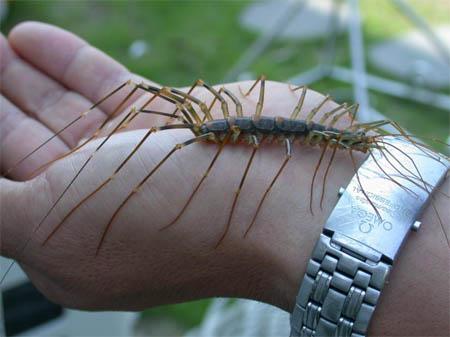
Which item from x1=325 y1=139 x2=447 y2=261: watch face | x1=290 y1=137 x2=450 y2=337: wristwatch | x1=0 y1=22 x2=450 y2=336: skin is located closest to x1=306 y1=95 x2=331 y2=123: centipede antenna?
x1=0 y1=22 x2=450 y2=336: skin

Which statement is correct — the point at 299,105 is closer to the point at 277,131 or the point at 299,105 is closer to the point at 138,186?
the point at 277,131

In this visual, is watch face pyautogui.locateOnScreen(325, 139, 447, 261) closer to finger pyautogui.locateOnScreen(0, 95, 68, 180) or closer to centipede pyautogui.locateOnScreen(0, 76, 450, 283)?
centipede pyautogui.locateOnScreen(0, 76, 450, 283)

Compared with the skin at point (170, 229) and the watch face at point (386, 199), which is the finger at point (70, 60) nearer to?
the skin at point (170, 229)

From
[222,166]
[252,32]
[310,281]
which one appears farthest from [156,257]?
[252,32]

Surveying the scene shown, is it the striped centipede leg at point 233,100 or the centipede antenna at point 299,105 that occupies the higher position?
the centipede antenna at point 299,105

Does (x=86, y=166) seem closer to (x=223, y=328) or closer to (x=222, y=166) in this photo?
(x=222, y=166)

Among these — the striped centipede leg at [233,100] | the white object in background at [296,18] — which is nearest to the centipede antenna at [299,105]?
the striped centipede leg at [233,100]
